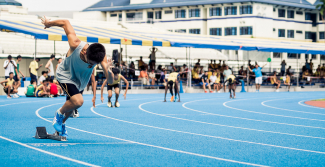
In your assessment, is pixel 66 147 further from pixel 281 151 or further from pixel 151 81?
pixel 151 81

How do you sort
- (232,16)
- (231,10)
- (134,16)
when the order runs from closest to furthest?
(232,16)
(231,10)
(134,16)

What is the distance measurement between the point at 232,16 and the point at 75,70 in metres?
61.7

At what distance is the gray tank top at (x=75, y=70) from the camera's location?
7.06 meters

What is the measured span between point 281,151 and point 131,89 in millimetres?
19350

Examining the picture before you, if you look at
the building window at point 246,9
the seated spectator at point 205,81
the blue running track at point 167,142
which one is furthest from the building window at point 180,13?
the blue running track at point 167,142

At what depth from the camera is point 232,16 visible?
6725 cm

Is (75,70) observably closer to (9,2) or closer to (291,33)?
(9,2)

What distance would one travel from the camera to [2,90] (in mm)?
22953

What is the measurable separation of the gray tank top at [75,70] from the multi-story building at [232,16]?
5884 cm

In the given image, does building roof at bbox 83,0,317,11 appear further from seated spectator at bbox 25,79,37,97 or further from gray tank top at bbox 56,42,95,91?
gray tank top at bbox 56,42,95,91

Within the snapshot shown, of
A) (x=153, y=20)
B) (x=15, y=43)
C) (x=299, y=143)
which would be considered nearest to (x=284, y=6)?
(x=153, y=20)

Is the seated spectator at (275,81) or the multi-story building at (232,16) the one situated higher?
the multi-story building at (232,16)

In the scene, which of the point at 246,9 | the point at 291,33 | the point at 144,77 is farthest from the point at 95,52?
the point at 291,33

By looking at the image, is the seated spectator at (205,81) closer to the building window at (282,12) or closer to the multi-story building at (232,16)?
the multi-story building at (232,16)
